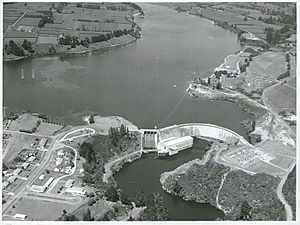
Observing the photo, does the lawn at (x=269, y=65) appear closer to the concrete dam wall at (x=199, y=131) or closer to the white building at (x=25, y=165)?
the concrete dam wall at (x=199, y=131)

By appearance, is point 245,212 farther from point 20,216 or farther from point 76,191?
point 20,216

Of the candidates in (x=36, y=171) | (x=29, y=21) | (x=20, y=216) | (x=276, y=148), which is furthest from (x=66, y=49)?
(x=20, y=216)

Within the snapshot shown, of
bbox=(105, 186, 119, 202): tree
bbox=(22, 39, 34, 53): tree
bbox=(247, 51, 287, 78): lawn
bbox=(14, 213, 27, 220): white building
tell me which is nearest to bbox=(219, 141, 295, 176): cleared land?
bbox=(105, 186, 119, 202): tree

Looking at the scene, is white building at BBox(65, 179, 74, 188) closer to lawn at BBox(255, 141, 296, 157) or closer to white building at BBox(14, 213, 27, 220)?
white building at BBox(14, 213, 27, 220)

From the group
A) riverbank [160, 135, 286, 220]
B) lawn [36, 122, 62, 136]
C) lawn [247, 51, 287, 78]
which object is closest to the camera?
riverbank [160, 135, 286, 220]

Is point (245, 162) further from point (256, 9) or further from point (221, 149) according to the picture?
point (256, 9)

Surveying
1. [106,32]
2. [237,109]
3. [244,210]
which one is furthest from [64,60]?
[244,210]

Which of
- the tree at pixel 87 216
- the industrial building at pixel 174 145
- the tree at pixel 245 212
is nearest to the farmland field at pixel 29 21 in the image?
the industrial building at pixel 174 145
